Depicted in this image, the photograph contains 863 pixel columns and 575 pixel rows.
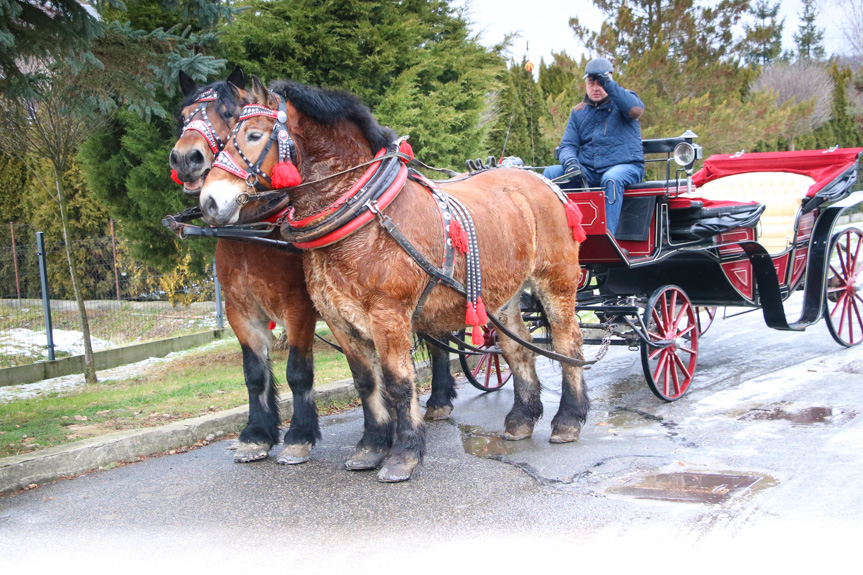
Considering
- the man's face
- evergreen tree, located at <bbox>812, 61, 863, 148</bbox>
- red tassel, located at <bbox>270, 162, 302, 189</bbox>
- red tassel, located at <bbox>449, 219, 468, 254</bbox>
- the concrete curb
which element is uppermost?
evergreen tree, located at <bbox>812, 61, 863, 148</bbox>

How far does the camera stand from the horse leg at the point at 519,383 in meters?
5.66

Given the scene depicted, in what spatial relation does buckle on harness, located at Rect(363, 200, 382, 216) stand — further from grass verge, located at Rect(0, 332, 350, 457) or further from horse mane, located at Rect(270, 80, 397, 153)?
grass verge, located at Rect(0, 332, 350, 457)

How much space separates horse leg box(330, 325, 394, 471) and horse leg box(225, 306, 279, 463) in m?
0.61

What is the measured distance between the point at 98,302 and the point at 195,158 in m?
7.70

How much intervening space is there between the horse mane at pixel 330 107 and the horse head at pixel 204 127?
26 cm

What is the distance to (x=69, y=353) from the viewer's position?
10.1m

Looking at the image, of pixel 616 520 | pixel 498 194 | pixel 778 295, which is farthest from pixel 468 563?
pixel 778 295

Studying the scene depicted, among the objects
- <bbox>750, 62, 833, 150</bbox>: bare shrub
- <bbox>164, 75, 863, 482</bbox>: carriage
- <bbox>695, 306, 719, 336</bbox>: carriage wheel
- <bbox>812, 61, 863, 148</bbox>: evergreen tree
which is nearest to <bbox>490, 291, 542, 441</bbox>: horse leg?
<bbox>164, 75, 863, 482</bbox>: carriage

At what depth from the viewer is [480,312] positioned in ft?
15.9

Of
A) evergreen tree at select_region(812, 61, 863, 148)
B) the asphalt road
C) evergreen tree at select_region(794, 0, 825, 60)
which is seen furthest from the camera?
evergreen tree at select_region(794, 0, 825, 60)

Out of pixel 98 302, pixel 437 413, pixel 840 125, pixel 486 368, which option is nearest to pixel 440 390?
pixel 437 413

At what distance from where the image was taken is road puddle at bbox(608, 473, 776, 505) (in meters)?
4.21

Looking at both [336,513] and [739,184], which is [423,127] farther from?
[336,513]

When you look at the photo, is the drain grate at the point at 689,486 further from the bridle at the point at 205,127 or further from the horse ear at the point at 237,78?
the horse ear at the point at 237,78
